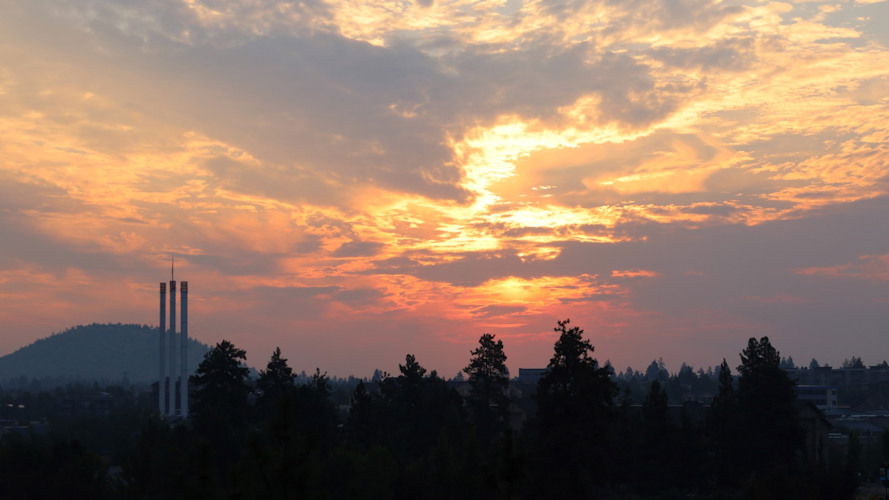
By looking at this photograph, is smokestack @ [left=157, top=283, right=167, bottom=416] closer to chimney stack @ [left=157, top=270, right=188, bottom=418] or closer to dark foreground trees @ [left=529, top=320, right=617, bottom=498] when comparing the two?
chimney stack @ [left=157, top=270, right=188, bottom=418]

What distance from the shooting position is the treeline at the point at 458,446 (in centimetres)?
5075

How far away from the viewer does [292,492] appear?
3709cm

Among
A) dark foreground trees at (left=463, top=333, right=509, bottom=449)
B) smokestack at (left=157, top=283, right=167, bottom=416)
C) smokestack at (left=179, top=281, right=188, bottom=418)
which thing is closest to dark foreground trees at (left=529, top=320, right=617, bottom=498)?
dark foreground trees at (left=463, top=333, right=509, bottom=449)

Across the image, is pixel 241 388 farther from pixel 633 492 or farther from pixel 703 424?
pixel 703 424

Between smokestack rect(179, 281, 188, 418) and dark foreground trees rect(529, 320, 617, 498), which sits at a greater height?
smokestack rect(179, 281, 188, 418)

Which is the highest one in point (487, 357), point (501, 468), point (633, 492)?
point (487, 357)

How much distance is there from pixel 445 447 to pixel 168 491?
17.1 meters

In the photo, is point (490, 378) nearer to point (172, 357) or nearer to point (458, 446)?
point (458, 446)

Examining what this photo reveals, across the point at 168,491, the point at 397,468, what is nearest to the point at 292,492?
the point at 168,491

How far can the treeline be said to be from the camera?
5075 cm

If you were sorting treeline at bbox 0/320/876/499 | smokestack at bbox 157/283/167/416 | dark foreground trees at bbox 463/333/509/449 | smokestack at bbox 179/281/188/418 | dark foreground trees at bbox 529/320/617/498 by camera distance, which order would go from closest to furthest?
treeline at bbox 0/320/876/499 < dark foreground trees at bbox 529/320/617/498 < dark foreground trees at bbox 463/333/509/449 < smokestack at bbox 179/281/188/418 < smokestack at bbox 157/283/167/416

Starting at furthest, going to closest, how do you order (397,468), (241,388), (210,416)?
(241,388) → (210,416) → (397,468)

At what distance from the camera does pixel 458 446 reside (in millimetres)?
65250

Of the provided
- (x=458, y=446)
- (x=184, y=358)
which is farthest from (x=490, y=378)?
(x=184, y=358)
